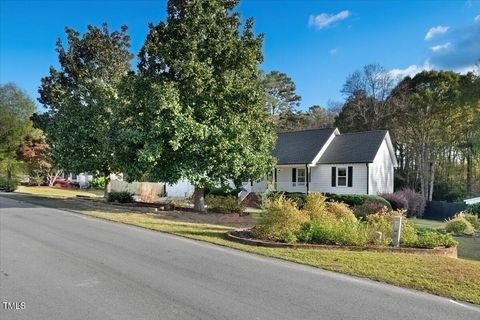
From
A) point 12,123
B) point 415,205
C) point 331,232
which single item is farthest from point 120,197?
point 12,123

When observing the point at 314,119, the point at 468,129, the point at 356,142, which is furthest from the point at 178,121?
the point at 314,119

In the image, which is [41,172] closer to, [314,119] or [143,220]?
[314,119]

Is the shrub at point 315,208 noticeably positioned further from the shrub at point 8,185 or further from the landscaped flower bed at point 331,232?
the shrub at point 8,185

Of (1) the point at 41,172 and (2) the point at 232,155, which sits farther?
(1) the point at 41,172

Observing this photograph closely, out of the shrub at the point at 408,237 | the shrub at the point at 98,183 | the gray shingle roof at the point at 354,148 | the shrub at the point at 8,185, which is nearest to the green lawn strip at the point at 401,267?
the shrub at the point at 408,237

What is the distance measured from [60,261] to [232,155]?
11.4m

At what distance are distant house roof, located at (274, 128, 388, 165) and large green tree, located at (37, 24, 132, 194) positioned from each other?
14.6 meters

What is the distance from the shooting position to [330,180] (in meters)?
32.7

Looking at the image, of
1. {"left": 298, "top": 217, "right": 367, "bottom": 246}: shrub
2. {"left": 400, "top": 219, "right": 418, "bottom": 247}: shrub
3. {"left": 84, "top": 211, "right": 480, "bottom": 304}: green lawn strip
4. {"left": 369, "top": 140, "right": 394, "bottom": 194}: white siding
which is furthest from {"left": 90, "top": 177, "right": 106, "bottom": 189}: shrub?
{"left": 400, "top": 219, "right": 418, "bottom": 247}: shrub

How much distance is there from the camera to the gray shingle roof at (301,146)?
1335 inches

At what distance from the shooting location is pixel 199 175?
1977 centimetres

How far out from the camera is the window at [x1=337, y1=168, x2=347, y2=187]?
105ft

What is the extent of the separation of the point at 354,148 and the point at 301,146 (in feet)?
15.2

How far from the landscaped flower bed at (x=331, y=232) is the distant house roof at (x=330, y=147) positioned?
63.0 feet
